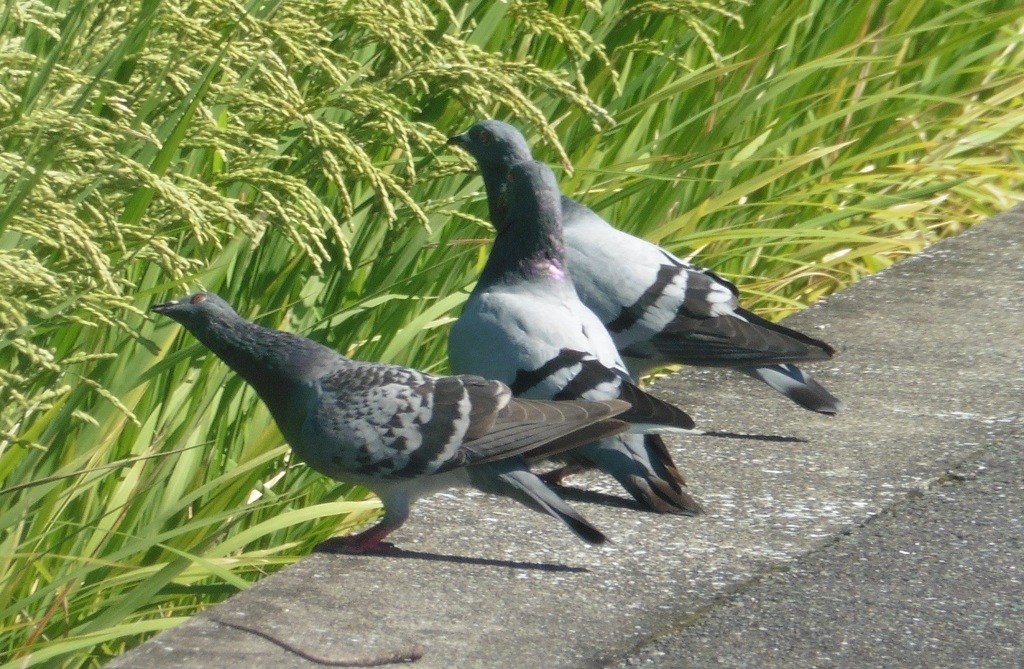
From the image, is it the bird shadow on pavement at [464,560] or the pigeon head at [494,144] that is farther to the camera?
the pigeon head at [494,144]

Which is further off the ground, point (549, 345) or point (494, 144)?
point (494, 144)

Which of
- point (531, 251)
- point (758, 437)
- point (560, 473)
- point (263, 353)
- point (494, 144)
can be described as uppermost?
point (494, 144)

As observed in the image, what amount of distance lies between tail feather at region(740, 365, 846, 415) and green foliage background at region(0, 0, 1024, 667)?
0.41m

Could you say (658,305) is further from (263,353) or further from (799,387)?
(263,353)

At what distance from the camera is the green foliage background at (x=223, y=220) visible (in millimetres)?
2211

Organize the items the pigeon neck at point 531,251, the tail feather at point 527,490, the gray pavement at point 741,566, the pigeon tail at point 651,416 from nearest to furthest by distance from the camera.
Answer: the gray pavement at point 741,566 → the tail feather at point 527,490 → the pigeon tail at point 651,416 → the pigeon neck at point 531,251

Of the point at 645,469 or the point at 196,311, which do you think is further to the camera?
the point at 645,469

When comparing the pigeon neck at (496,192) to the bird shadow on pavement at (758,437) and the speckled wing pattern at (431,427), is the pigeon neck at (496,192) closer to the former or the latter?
the bird shadow on pavement at (758,437)

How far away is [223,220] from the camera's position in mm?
2447

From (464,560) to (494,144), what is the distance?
114 cm

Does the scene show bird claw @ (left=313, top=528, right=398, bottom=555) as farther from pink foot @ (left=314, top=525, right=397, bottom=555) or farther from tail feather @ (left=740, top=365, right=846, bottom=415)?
tail feather @ (left=740, top=365, right=846, bottom=415)

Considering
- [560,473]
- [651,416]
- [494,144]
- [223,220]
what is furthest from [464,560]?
[494,144]

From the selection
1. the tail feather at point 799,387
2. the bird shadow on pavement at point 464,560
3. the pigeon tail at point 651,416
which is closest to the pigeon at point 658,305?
the tail feather at point 799,387

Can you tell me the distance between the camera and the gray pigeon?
2.66 meters
